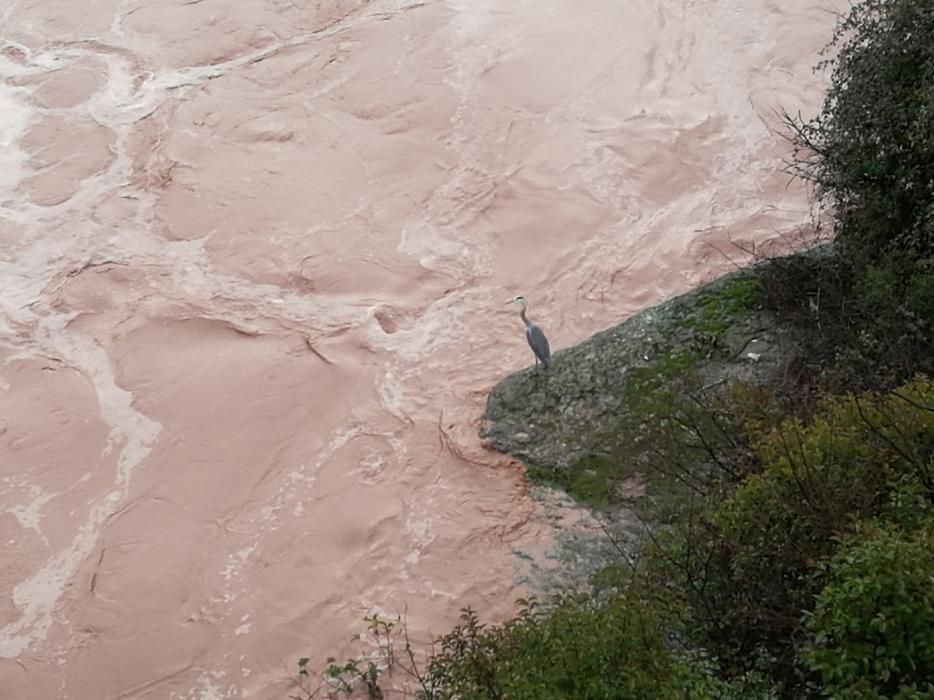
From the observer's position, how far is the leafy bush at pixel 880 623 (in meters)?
3.67

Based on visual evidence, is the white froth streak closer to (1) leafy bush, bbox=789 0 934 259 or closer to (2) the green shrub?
(2) the green shrub

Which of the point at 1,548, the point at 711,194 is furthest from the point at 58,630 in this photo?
the point at 711,194

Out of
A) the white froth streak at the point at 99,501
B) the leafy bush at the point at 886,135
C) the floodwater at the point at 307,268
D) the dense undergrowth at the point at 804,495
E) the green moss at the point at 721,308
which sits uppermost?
the leafy bush at the point at 886,135

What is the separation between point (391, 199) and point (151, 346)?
375 cm

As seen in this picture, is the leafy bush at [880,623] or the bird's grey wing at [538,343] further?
the bird's grey wing at [538,343]

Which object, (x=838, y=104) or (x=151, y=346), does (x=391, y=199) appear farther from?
(x=838, y=104)

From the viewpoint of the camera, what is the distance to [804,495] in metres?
4.80

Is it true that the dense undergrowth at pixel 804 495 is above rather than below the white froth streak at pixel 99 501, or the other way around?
above

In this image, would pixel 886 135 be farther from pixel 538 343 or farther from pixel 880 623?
pixel 880 623

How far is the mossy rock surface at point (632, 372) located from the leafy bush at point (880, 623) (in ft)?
13.1

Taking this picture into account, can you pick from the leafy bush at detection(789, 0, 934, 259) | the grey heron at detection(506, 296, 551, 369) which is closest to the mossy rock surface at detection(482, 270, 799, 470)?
the grey heron at detection(506, 296, 551, 369)

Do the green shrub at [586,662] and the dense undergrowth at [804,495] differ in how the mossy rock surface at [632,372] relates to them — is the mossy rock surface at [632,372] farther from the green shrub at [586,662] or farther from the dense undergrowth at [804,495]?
the green shrub at [586,662]

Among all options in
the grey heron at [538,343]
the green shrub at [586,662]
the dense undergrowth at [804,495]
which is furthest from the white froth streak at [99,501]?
the green shrub at [586,662]

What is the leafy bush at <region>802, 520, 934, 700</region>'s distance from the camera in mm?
3674
